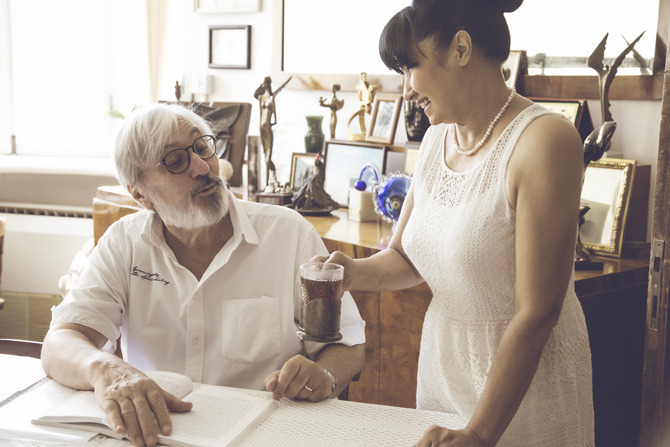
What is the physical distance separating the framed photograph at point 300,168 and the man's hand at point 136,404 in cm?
196

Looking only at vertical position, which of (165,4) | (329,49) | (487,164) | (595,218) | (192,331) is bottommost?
(192,331)

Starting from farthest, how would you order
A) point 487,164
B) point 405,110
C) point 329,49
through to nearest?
point 329,49 < point 405,110 < point 487,164

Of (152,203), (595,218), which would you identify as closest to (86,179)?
(152,203)

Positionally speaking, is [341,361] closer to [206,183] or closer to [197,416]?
[197,416]

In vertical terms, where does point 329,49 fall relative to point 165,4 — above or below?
below

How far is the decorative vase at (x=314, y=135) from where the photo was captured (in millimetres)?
3342

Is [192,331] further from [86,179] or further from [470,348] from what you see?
[86,179]

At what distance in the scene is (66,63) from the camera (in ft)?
15.2

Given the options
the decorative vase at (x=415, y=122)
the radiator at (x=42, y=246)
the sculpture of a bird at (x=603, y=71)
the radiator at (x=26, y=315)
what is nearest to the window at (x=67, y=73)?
the radiator at (x=42, y=246)

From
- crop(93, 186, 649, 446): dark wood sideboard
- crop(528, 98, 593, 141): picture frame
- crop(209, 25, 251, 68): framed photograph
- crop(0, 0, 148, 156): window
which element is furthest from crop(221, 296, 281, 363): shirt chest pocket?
crop(0, 0, 148, 156): window

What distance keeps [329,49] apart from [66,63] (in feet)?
7.09

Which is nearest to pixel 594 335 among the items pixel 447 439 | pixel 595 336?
pixel 595 336

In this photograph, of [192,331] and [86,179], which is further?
[86,179]

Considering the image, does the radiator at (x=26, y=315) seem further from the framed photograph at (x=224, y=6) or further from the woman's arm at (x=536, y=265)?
the woman's arm at (x=536, y=265)
